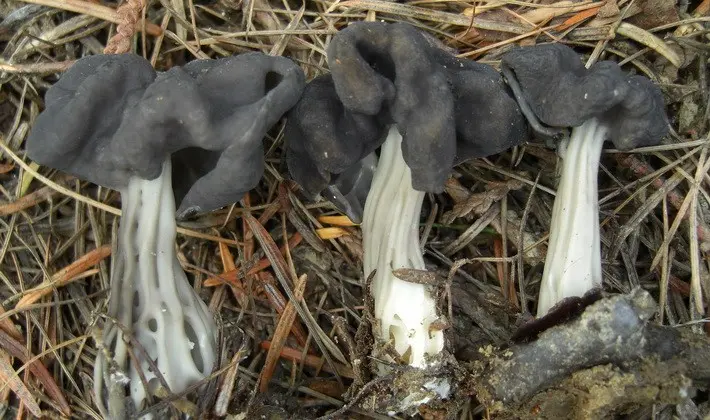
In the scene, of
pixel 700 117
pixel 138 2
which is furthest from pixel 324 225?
pixel 700 117

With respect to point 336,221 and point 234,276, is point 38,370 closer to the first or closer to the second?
point 234,276

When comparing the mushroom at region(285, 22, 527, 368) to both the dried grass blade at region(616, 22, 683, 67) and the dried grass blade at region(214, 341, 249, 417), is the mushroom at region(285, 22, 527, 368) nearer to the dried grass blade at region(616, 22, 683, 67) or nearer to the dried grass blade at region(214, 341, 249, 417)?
the dried grass blade at region(214, 341, 249, 417)

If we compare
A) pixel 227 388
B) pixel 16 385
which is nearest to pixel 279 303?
pixel 227 388

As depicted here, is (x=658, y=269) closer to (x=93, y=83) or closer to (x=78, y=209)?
(x=93, y=83)

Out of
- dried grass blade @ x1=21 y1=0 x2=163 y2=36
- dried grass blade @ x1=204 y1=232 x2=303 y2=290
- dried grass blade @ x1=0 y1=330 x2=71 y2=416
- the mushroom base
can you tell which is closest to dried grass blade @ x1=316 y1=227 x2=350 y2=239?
dried grass blade @ x1=204 y1=232 x2=303 y2=290

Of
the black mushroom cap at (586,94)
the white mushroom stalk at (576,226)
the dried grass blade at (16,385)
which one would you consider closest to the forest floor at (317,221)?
the dried grass blade at (16,385)

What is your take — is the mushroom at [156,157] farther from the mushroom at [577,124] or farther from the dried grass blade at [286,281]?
the mushroom at [577,124]
